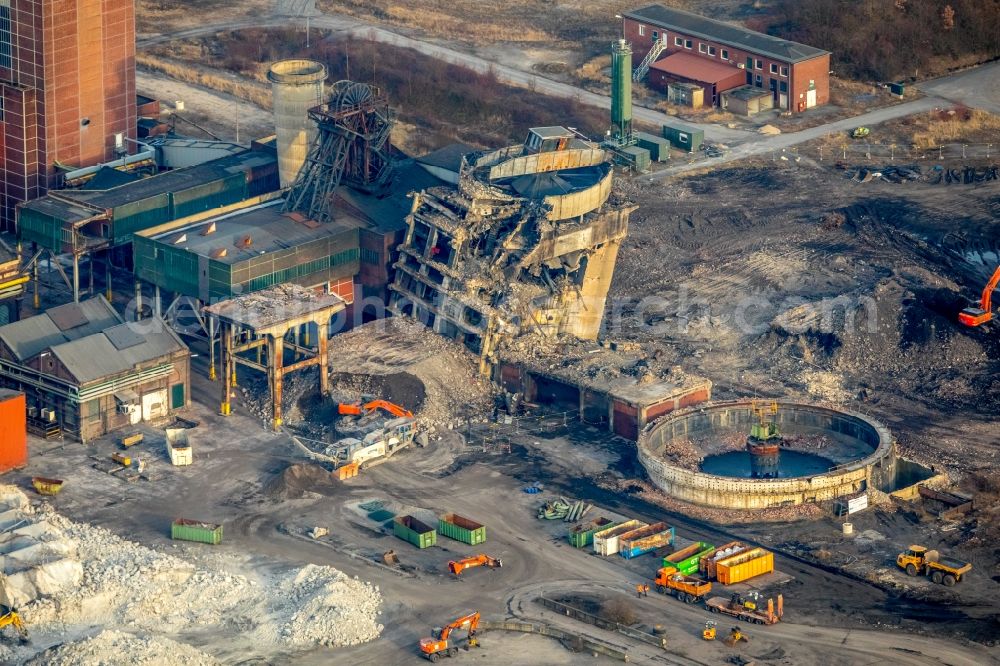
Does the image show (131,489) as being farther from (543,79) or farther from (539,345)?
(543,79)

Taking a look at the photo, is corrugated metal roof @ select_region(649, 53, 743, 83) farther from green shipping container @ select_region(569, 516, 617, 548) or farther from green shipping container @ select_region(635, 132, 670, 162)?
green shipping container @ select_region(569, 516, 617, 548)

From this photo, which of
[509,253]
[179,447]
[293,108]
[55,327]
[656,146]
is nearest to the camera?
[179,447]

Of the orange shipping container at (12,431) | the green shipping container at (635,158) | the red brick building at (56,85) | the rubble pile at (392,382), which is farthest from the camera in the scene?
the green shipping container at (635,158)

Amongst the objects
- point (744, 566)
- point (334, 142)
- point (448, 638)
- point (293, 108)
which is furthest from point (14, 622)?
point (293, 108)

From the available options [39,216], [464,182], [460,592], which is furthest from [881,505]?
[39,216]

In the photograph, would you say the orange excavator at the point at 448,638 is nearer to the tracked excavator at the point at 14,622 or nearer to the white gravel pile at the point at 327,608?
Answer: the white gravel pile at the point at 327,608


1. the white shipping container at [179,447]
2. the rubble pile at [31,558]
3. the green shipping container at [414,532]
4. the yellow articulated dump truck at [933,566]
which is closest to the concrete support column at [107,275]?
the white shipping container at [179,447]

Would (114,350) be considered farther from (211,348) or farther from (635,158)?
(635,158)
